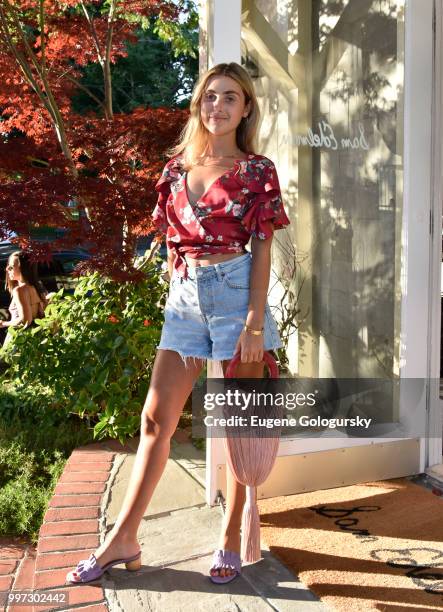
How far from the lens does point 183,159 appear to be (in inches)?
102

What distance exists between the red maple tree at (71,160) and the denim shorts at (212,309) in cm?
145

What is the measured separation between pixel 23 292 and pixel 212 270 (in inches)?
142

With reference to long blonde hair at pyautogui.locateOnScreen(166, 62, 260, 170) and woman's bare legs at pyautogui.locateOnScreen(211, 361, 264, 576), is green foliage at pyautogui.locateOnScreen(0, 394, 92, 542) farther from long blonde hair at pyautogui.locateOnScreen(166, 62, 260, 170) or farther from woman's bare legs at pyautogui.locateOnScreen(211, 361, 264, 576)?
long blonde hair at pyautogui.locateOnScreen(166, 62, 260, 170)

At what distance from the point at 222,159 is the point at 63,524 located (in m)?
1.55

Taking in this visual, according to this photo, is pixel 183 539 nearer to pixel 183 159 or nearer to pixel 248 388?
pixel 248 388

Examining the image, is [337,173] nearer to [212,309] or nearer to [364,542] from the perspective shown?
[212,309]

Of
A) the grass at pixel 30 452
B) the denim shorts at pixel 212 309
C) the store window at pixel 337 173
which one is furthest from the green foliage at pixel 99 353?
the denim shorts at pixel 212 309

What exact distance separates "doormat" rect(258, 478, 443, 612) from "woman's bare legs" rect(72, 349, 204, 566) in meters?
0.58

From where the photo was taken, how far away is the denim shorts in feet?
8.04

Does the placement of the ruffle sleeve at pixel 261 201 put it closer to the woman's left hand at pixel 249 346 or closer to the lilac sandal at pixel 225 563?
the woman's left hand at pixel 249 346

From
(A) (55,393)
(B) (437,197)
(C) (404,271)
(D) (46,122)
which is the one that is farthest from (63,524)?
(D) (46,122)

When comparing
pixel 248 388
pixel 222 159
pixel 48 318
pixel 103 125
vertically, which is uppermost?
pixel 103 125

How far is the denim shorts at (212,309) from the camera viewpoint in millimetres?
2449

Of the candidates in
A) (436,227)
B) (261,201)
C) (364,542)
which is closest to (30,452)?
(364,542)
